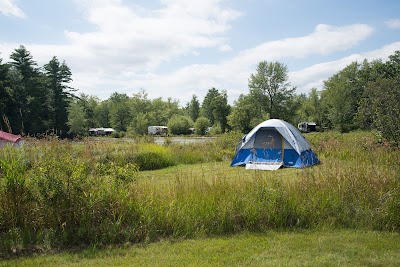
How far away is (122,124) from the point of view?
5481 centimetres

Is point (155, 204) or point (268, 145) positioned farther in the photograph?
point (268, 145)

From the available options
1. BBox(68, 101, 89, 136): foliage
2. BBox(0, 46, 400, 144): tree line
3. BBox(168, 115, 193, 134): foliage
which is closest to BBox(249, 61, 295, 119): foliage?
BBox(0, 46, 400, 144): tree line

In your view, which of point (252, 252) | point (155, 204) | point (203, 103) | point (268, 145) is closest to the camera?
point (252, 252)

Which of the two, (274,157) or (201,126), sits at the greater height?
(201,126)

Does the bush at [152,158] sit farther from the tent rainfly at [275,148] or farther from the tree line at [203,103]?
the tree line at [203,103]

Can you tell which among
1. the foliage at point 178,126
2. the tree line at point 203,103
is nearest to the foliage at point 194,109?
the tree line at point 203,103

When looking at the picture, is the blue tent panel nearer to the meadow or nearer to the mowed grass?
the meadow

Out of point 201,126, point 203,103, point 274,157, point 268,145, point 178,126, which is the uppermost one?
A: point 203,103

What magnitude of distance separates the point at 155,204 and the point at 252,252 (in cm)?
152

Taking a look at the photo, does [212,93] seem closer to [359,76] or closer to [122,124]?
[122,124]

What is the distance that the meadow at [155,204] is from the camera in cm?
396

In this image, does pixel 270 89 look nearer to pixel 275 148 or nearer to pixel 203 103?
pixel 203 103

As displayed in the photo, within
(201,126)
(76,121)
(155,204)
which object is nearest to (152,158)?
(155,204)

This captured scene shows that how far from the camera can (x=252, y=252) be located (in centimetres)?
369
